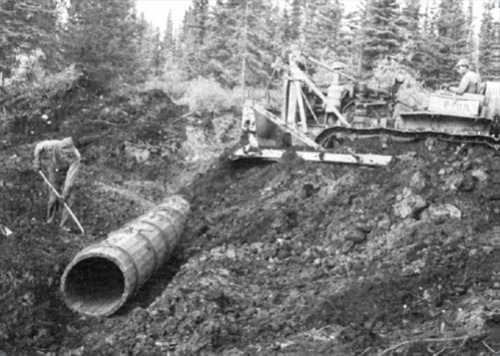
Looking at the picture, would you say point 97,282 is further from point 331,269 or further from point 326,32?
point 326,32

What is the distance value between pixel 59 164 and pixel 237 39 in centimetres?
1842

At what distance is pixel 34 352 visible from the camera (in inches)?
266

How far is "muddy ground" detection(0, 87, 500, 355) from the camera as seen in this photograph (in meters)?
6.46

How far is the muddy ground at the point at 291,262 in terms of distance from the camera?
21.2 ft

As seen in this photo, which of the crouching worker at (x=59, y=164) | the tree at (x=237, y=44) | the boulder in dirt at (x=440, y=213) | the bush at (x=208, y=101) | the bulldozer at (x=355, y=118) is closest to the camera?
the boulder in dirt at (x=440, y=213)

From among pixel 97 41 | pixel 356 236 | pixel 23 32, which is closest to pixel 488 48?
pixel 97 41

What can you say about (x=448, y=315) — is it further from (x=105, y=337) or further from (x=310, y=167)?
(x=310, y=167)

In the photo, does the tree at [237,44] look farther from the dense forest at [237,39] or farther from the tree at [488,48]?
the tree at [488,48]

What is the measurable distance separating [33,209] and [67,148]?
1.74m

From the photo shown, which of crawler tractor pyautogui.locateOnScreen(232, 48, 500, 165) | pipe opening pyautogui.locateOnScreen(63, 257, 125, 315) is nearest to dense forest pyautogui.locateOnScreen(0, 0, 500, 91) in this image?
crawler tractor pyautogui.locateOnScreen(232, 48, 500, 165)

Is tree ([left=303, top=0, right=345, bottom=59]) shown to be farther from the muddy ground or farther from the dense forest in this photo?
the muddy ground

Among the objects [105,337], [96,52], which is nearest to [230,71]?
[96,52]

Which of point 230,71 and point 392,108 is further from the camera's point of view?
point 230,71

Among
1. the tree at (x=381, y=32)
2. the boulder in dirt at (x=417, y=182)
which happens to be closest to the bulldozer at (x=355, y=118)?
the boulder in dirt at (x=417, y=182)
